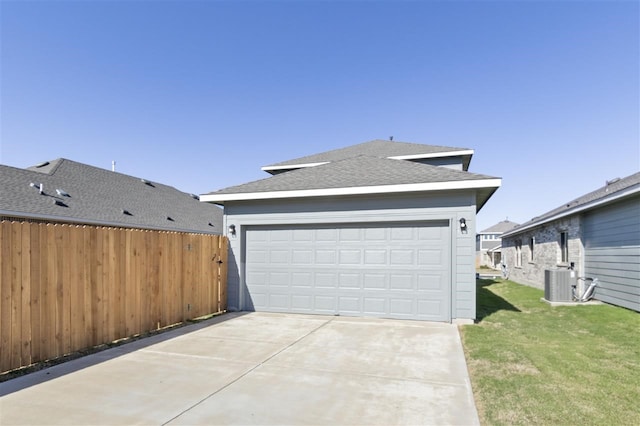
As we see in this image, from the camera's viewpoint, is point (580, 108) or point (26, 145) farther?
point (26, 145)

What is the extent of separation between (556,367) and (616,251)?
647cm

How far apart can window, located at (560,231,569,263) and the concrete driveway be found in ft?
29.6

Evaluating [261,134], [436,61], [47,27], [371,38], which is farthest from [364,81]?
[47,27]

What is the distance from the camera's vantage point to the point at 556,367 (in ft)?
14.0

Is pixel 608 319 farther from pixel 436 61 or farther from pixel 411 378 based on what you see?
pixel 436 61

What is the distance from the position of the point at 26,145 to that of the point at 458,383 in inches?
771

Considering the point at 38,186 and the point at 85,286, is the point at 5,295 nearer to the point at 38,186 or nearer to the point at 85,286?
the point at 85,286

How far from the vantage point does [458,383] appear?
3.77m

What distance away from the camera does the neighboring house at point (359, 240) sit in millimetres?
7145

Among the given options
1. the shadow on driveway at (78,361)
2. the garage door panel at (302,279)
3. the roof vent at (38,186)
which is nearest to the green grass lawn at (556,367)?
the garage door panel at (302,279)

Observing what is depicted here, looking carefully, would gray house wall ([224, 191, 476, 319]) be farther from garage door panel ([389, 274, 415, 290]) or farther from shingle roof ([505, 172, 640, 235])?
shingle roof ([505, 172, 640, 235])

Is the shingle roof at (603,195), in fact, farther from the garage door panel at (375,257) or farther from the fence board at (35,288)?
the fence board at (35,288)

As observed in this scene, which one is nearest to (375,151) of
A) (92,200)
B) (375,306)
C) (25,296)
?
(375,306)

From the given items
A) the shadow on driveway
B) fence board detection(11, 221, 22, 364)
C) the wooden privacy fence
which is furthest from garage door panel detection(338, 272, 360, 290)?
fence board detection(11, 221, 22, 364)
